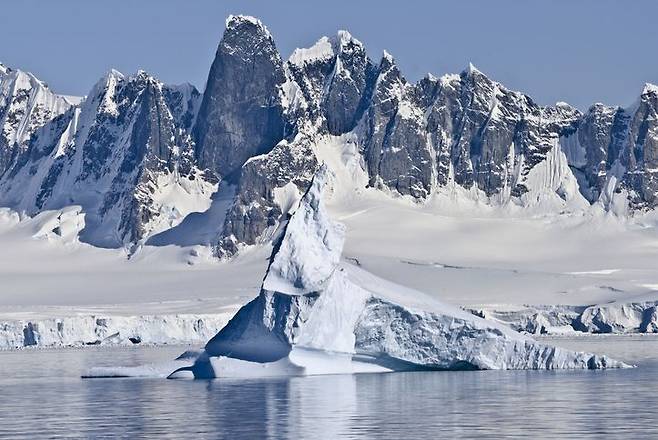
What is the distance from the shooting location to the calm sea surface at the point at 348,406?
2625 inches

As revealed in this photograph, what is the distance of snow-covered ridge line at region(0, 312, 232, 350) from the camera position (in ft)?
601

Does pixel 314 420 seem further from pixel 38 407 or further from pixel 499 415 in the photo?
pixel 38 407

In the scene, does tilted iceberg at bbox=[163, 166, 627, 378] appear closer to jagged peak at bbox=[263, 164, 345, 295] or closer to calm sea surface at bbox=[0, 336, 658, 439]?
jagged peak at bbox=[263, 164, 345, 295]

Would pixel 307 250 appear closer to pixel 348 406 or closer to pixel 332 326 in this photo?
pixel 332 326

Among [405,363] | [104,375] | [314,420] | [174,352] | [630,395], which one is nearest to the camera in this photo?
[314,420]

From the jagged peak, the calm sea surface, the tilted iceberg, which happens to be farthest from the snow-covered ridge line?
the jagged peak

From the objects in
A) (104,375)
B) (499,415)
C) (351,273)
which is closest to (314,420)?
(499,415)

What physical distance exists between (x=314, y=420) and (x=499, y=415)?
800 cm

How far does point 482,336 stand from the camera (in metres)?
93.9

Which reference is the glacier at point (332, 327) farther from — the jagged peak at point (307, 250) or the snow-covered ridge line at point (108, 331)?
the snow-covered ridge line at point (108, 331)

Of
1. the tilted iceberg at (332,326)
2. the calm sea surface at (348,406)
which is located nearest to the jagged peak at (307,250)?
the tilted iceberg at (332,326)

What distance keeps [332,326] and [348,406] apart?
14958mm

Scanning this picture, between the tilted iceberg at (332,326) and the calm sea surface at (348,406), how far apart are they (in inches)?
46.6

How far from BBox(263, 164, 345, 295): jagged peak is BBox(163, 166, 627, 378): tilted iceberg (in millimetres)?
55
